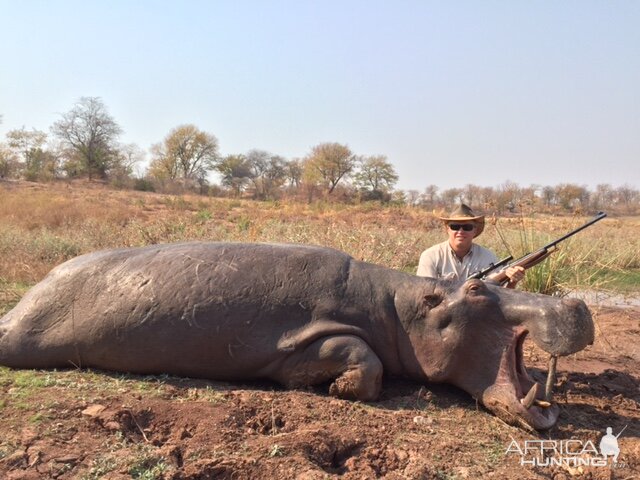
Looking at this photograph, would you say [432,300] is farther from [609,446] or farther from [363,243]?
[363,243]

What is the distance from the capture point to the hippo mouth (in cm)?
350

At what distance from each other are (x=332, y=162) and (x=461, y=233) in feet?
139

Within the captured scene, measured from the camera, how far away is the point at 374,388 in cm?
387

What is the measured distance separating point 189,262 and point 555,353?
2.55 meters

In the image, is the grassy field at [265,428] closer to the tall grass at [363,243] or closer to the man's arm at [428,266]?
the man's arm at [428,266]

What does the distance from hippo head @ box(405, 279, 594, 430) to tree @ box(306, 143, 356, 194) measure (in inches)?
1682

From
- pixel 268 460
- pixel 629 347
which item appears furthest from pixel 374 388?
pixel 629 347

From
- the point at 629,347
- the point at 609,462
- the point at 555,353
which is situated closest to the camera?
the point at 609,462

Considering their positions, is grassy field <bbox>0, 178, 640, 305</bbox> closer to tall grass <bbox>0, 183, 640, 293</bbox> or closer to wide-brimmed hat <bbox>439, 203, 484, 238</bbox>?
tall grass <bbox>0, 183, 640, 293</bbox>

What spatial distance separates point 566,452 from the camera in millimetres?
3309

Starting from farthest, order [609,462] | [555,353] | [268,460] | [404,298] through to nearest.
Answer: [404,298] < [555,353] < [609,462] < [268,460]

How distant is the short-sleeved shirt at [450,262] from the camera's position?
5461 millimetres

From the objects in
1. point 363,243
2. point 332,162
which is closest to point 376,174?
point 332,162

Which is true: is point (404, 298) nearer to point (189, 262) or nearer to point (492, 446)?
point (492, 446)
